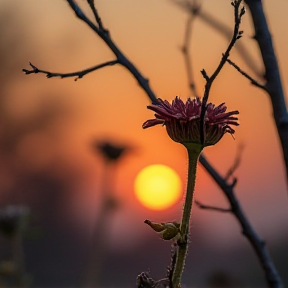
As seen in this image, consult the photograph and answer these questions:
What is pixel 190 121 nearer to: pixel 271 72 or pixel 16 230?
pixel 271 72

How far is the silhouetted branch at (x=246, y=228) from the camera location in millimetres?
2598

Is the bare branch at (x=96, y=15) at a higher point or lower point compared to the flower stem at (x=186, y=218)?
higher

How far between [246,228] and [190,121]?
1116mm

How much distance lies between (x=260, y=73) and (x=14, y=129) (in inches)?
720

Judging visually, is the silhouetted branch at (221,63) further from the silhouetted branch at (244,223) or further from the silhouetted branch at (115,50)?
the silhouetted branch at (244,223)

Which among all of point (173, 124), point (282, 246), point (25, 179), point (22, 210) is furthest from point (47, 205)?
point (173, 124)

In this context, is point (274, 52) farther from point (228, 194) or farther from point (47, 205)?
point (47, 205)

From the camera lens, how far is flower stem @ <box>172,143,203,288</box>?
1.49 m

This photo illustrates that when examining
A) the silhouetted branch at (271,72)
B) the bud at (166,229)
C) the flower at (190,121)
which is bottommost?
the bud at (166,229)

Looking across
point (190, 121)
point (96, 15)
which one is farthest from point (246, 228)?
point (190, 121)

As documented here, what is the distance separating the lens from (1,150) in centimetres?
1953

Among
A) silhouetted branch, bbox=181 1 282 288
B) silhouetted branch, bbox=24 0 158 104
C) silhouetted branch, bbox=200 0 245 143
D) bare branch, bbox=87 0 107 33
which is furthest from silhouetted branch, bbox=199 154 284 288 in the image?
silhouetted branch, bbox=200 0 245 143

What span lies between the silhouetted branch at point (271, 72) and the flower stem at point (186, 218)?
2.61 ft

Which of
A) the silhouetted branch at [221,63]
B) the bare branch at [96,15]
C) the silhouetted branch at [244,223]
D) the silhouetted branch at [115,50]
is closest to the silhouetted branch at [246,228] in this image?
the silhouetted branch at [244,223]
